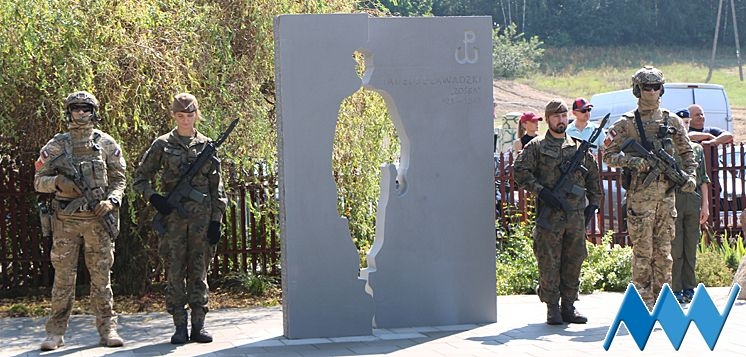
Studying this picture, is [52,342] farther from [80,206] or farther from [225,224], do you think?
[225,224]

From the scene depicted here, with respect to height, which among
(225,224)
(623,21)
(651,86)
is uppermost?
(623,21)

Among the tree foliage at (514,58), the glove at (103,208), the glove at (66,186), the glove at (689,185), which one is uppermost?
the tree foliage at (514,58)

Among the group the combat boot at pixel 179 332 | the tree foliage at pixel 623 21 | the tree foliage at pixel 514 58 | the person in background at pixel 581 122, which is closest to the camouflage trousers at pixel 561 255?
the person in background at pixel 581 122

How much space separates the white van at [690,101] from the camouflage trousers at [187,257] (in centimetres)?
1529

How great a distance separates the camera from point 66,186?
873 cm

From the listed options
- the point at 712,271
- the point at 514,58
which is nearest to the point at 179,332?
the point at 712,271

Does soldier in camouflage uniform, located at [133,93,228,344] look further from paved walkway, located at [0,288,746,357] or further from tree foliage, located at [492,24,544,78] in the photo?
tree foliage, located at [492,24,544,78]

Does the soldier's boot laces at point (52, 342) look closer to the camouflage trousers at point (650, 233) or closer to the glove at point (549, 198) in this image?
the glove at point (549, 198)

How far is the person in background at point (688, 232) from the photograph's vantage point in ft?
36.1

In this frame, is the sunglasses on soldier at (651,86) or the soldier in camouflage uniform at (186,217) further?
the sunglasses on soldier at (651,86)

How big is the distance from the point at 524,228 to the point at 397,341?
4.41 meters

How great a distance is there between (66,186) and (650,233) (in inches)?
194

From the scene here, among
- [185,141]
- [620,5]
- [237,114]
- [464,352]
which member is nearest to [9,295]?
[237,114]

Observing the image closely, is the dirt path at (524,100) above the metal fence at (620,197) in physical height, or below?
above
